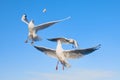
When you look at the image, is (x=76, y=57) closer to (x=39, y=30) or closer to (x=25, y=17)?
(x=39, y=30)

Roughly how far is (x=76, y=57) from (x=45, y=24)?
229 cm

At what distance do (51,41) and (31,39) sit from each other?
3.25 ft

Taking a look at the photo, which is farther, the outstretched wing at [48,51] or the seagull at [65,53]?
the outstretched wing at [48,51]

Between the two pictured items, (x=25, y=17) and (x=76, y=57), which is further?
(x=25, y=17)

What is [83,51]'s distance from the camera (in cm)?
2125

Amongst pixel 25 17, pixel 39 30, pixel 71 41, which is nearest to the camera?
pixel 71 41

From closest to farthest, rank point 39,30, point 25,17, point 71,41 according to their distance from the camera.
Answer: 1. point 71,41
2. point 39,30
3. point 25,17

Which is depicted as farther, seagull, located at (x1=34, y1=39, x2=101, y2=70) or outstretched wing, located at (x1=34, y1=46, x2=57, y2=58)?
outstretched wing, located at (x1=34, y1=46, x2=57, y2=58)

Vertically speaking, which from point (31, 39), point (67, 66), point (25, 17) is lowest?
point (67, 66)

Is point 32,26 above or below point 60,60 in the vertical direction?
above

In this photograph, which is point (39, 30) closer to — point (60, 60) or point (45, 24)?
point (45, 24)

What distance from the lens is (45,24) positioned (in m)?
22.3

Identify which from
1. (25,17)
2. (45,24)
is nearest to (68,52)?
(45,24)

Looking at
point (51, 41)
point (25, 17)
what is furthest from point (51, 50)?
point (25, 17)
